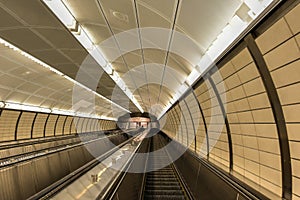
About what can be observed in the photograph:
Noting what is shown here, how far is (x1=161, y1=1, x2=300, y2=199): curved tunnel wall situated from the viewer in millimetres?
2846

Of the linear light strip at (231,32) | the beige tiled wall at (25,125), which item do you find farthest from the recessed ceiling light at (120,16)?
the beige tiled wall at (25,125)

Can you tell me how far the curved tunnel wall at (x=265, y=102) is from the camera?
285 centimetres

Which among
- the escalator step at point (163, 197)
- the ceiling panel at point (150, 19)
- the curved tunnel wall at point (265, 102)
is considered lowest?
the escalator step at point (163, 197)

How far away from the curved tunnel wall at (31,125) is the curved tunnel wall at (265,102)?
11.0 m

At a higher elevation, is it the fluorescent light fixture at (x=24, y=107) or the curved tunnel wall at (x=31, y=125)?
the fluorescent light fixture at (x=24, y=107)

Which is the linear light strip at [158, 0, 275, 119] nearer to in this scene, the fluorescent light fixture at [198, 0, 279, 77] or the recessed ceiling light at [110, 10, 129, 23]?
the fluorescent light fixture at [198, 0, 279, 77]

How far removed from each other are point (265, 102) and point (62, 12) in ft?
12.4

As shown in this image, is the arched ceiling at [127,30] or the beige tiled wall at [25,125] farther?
the beige tiled wall at [25,125]

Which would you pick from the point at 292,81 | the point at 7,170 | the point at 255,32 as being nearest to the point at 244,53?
the point at 255,32

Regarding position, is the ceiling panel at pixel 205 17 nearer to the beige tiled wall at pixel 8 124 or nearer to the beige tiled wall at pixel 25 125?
the beige tiled wall at pixel 8 124

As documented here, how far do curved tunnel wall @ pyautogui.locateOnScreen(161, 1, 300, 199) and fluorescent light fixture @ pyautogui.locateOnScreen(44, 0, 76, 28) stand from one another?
2.88m

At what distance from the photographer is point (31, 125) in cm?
1633

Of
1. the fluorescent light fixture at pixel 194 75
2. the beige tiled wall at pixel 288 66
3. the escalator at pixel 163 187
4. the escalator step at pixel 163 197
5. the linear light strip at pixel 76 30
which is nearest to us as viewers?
the beige tiled wall at pixel 288 66

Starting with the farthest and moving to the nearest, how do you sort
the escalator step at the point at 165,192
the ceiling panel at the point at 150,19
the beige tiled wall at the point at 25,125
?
the beige tiled wall at the point at 25,125, the escalator step at the point at 165,192, the ceiling panel at the point at 150,19
